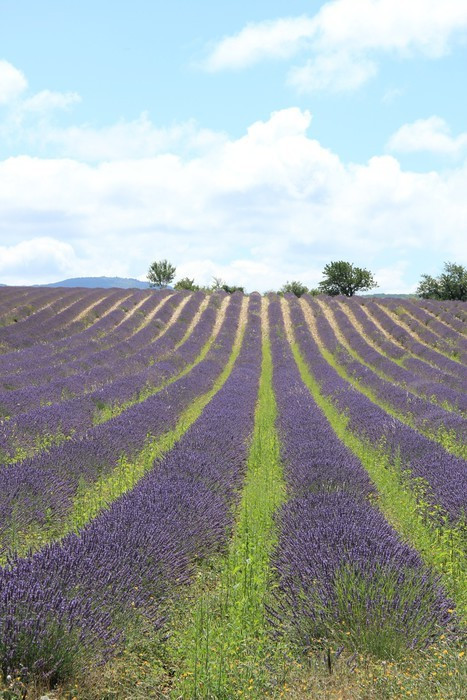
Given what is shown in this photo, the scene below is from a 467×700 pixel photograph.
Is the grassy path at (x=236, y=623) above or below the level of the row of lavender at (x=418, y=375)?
below

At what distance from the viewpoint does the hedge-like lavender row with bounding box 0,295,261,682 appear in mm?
2828

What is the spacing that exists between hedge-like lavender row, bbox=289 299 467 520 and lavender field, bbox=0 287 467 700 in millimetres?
36

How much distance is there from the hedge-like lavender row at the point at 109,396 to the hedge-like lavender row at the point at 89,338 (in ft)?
5.81

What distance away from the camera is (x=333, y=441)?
801cm

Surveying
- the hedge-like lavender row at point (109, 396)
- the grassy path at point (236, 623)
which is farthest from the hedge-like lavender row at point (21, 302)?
the grassy path at point (236, 623)

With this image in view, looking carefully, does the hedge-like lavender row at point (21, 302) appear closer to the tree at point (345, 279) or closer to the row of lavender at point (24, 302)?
the row of lavender at point (24, 302)

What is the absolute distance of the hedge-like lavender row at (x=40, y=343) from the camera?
16472 millimetres

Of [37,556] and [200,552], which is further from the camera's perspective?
[200,552]

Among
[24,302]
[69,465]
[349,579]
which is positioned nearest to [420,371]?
[69,465]

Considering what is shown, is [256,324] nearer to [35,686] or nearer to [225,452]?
[225,452]

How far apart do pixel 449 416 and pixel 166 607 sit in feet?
26.9

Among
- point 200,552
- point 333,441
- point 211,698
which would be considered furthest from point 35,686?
point 333,441

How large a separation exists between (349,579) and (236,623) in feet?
2.45

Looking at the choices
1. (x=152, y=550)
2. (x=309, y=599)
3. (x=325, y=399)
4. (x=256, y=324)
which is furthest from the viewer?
→ (x=256, y=324)
